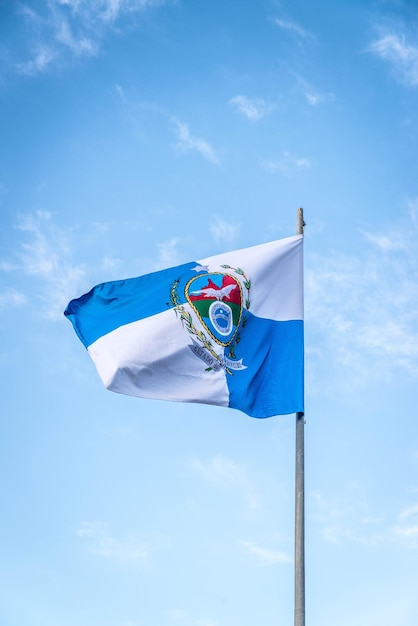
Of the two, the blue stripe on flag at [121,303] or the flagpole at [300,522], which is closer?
the flagpole at [300,522]

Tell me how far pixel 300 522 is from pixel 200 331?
3.87m

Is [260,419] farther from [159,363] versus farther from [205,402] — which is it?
[159,363]

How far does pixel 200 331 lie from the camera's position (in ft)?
46.6

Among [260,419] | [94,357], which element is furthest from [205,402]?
[94,357]

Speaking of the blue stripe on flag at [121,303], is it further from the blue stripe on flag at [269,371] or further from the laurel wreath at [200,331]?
the blue stripe on flag at [269,371]

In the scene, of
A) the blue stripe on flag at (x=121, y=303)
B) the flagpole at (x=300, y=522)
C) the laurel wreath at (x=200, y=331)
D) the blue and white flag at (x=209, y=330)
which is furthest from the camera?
the blue stripe on flag at (x=121, y=303)

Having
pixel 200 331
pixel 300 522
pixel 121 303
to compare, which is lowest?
pixel 300 522

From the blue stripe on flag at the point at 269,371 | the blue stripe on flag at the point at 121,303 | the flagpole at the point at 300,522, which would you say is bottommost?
the flagpole at the point at 300,522

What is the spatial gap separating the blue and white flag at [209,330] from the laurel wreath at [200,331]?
0.06 ft

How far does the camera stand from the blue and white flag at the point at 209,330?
13570 millimetres

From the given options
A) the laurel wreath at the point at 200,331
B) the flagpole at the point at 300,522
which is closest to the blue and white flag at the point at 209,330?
the laurel wreath at the point at 200,331

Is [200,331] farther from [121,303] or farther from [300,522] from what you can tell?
[300,522]

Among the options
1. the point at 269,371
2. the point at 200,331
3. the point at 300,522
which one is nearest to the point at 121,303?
the point at 200,331

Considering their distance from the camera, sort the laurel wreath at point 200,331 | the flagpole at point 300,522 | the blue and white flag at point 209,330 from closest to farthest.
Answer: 1. the flagpole at point 300,522
2. the blue and white flag at point 209,330
3. the laurel wreath at point 200,331
